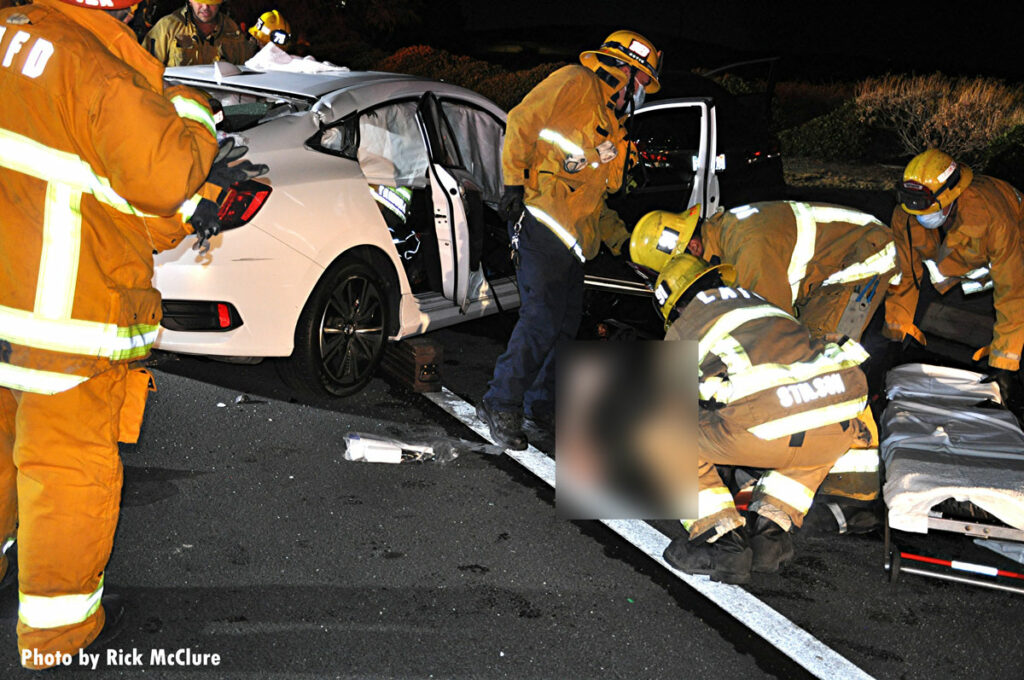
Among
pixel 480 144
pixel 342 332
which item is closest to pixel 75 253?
pixel 342 332

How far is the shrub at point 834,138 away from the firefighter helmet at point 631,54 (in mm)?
12389

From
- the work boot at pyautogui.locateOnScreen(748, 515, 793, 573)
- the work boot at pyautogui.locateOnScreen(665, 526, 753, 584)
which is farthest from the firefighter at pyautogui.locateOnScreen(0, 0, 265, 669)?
the work boot at pyautogui.locateOnScreen(748, 515, 793, 573)

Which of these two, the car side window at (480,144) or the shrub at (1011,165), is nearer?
the car side window at (480,144)

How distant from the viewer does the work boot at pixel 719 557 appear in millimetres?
3674

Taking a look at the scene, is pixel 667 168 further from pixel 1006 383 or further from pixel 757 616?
pixel 757 616

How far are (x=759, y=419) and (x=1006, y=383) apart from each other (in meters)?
1.97

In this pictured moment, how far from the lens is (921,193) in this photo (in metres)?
5.13

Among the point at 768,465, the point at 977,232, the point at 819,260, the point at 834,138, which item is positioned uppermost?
the point at 977,232

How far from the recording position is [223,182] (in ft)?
10.1

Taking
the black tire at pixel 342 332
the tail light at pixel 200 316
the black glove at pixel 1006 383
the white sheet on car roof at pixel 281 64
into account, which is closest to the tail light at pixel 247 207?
the tail light at pixel 200 316

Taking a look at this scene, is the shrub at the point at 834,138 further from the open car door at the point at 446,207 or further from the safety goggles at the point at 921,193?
the open car door at the point at 446,207

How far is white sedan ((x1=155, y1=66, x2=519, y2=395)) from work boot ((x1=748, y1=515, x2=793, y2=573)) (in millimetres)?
2361

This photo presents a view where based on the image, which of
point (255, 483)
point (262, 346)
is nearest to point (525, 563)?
point (255, 483)

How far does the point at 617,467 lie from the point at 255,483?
161cm
